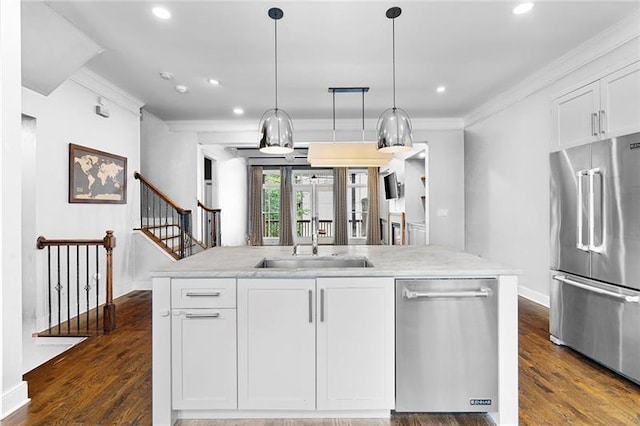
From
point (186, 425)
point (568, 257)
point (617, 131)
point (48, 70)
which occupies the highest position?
point (48, 70)

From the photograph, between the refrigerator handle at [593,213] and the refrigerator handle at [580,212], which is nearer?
the refrigerator handle at [593,213]

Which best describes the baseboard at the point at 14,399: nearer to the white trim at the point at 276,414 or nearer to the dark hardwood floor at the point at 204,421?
the dark hardwood floor at the point at 204,421

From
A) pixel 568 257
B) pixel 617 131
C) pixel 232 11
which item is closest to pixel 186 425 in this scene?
pixel 232 11

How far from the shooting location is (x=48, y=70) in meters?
3.24

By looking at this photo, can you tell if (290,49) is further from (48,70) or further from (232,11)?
(48,70)

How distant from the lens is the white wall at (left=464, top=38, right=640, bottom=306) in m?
4.19

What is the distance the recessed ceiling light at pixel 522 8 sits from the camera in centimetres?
273

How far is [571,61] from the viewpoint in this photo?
363 cm

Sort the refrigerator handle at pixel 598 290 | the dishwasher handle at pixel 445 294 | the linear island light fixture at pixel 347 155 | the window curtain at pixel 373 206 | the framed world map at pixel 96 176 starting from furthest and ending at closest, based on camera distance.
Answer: the window curtain at pixel 373 206 → the framed world map at pixel 96 176 → the linear island light fixture at pixel 347 155 → the refrigerator handle at pixel 598 290 → the dishwasher handle at pixel 445 294

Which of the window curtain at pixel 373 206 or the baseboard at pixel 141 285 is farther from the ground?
the window curtain at pixel 373 206

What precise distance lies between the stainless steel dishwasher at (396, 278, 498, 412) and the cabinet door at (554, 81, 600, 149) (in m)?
1.86

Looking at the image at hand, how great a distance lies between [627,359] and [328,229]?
8826 mm

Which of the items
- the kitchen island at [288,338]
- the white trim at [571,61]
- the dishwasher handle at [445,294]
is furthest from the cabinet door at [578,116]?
the dishwasher handle at [445,294]

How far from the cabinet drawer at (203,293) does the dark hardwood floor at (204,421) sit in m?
0.69
